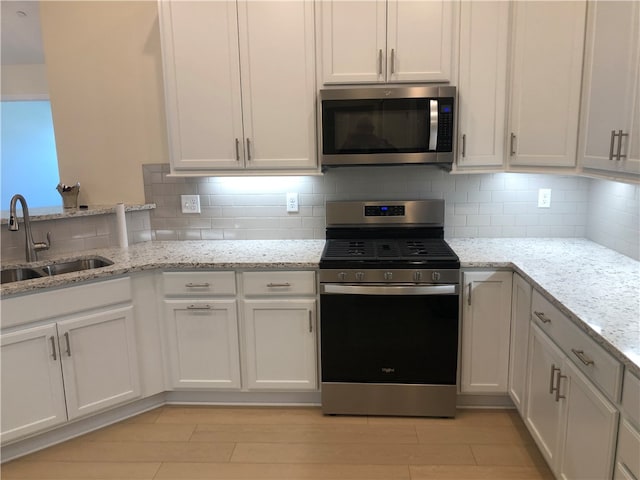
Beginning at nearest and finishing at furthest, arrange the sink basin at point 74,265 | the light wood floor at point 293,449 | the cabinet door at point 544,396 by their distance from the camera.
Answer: the cabinet door at point 544,396 → the light wood floor at point 293,449 → the sink basin at point 74,265

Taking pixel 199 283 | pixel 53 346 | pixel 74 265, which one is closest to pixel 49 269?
pixel 74 265

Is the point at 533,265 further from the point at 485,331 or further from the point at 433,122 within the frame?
the point at 433,122

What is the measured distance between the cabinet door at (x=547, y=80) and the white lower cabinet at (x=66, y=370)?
239 centimetres

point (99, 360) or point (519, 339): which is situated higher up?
point (519, 339)

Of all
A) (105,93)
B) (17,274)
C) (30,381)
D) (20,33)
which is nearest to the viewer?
(30,381)

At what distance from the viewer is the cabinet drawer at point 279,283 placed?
2.61 meters

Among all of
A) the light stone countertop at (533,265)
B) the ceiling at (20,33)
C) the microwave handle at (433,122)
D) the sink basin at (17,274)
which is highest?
the ceiling at (20,33)

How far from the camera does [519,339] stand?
2.45 metres

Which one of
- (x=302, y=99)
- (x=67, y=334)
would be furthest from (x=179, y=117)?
(x=67, y=334)

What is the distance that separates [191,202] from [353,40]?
1.45 meters

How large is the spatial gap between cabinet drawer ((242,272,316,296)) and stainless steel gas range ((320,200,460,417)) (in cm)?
10

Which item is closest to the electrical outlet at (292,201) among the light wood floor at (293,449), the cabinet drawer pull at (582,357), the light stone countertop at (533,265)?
the light stone countertop at (533,265)

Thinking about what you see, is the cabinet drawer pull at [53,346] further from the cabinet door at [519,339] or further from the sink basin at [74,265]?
the cabinet door at [519,339]

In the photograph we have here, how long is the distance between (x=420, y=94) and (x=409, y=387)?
1.59 meters
